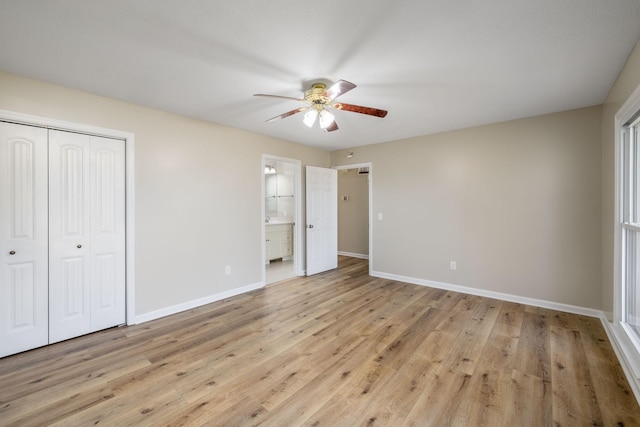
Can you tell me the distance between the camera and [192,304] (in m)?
3.62

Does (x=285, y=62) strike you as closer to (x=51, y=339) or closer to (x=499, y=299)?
(x=51, y=339)

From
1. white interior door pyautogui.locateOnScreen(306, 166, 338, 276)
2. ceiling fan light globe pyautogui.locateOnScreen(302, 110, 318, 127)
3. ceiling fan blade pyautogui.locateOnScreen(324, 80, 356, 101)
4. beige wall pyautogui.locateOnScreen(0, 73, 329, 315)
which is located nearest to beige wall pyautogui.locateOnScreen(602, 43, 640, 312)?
ceiling fan blade pyautogui.locateOnScreen(324, 80, 356, 101)

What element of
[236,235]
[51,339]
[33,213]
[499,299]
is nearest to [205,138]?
[236,235]

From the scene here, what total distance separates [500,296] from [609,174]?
1.94m

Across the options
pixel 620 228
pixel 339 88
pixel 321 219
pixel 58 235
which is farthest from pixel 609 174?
pixel 58 235

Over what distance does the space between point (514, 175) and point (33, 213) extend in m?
5.45

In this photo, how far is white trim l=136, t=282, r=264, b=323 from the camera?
3.22 meters

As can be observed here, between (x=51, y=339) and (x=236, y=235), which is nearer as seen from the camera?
(x=51, y=339)

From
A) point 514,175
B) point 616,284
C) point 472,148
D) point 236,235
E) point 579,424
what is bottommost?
point 579,424

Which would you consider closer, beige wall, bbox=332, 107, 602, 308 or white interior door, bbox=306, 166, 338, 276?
beige wall, bbox=332, 107, 602, 308

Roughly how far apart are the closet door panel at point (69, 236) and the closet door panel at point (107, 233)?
0.20ft

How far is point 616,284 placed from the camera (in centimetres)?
259

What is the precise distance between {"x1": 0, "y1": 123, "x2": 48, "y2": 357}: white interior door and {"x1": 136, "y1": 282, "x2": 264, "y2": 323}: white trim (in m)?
0.85

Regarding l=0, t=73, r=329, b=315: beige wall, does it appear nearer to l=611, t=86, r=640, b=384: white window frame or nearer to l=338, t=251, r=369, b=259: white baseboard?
l=338, t=251, r=369, b=259: white baseboard
